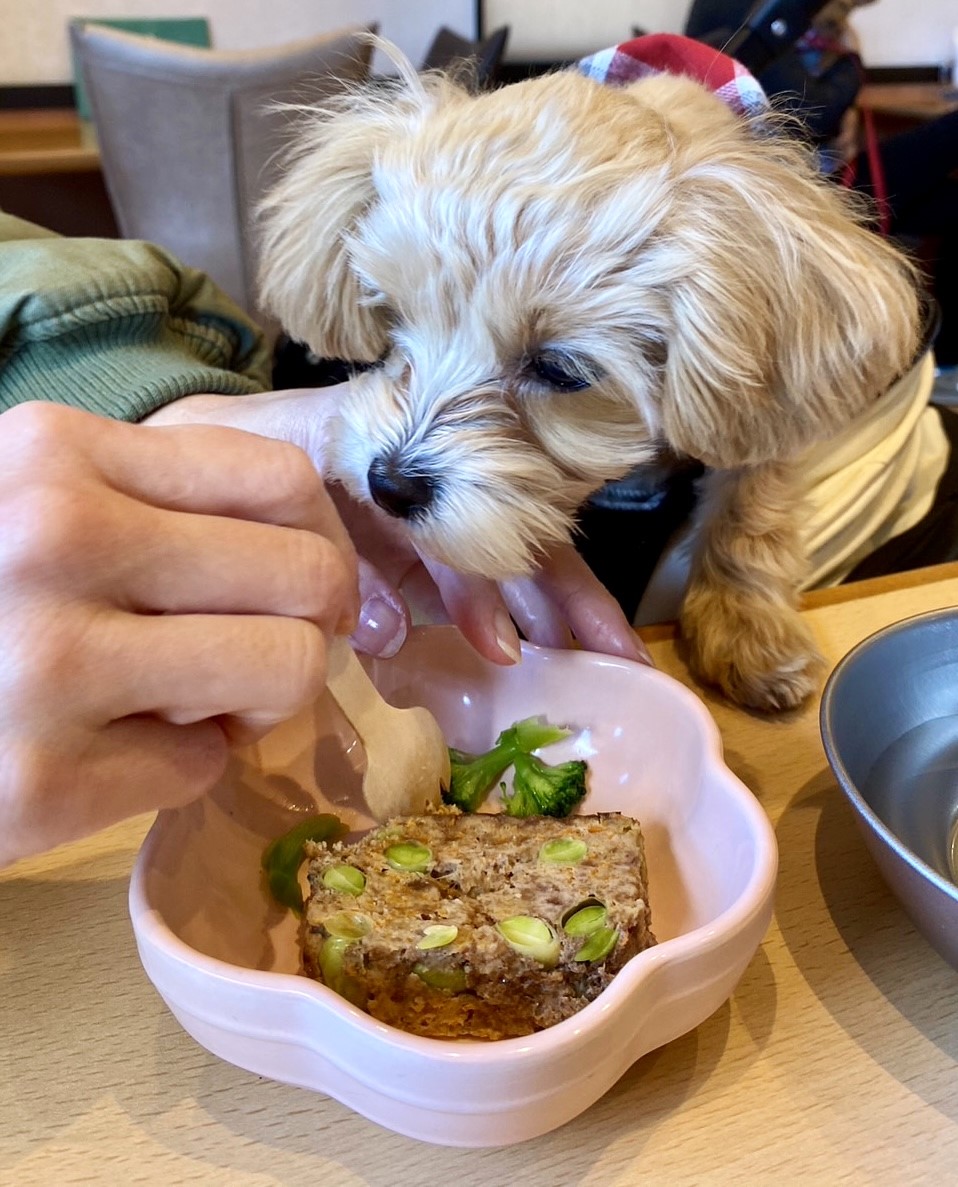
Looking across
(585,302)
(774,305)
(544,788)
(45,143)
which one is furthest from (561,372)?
(45,143)

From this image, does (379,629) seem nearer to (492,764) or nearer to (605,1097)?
(492,764)

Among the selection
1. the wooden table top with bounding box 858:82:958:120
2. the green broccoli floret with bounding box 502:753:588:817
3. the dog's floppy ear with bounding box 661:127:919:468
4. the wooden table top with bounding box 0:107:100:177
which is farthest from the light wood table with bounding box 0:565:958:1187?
the wooden table top with bounding box 858:82:958:120

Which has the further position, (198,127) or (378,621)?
(198,127)

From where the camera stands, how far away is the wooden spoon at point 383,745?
0.63 m

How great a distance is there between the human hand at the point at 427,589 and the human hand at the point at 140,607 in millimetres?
210

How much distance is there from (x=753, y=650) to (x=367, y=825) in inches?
13.4

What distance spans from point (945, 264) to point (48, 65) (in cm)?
261

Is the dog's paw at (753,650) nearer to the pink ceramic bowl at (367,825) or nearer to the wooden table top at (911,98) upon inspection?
the pink ceramic bowl at (367,825)

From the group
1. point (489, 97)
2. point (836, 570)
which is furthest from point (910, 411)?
point (489, 97)

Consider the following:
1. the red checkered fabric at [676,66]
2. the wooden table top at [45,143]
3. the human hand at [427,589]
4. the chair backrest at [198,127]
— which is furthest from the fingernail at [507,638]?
the wooden table top at [45,143]

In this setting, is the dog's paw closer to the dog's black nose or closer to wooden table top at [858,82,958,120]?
the dog's black nose

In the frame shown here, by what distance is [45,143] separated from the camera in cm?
272

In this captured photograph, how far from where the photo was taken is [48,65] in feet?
9.68

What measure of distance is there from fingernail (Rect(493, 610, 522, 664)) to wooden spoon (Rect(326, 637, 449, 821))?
0.09m
